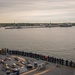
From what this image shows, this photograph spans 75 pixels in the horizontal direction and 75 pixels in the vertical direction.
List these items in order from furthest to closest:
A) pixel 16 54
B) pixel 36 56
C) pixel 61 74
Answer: pixel 16 54, pixel 36 56, pixel 61 74

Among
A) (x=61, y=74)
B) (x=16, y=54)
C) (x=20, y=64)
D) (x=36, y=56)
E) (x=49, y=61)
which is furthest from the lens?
(x=16, y=54)

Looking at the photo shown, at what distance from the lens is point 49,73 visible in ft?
107

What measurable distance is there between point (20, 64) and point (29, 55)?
848 centimetres

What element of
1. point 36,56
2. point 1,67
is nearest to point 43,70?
point 1,67

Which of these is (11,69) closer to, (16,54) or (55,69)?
(55,69)

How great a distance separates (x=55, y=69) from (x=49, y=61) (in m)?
5.66

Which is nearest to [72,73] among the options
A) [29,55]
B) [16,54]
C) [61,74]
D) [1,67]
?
[61,74]

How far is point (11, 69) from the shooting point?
33531mm

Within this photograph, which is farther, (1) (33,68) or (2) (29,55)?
(2) (29,55)

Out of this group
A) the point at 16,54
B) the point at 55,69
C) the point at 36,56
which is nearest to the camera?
the point at 55,69

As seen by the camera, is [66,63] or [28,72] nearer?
[28,72]

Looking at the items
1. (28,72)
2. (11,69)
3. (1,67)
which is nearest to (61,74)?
(28,72)

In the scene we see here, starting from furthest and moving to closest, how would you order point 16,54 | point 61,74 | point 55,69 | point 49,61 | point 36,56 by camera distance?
point 16,54 < point 36,56 < point 49,61 < point 55,69 < point 61,74

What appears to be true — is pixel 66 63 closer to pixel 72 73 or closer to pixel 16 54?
pixel 72 73
